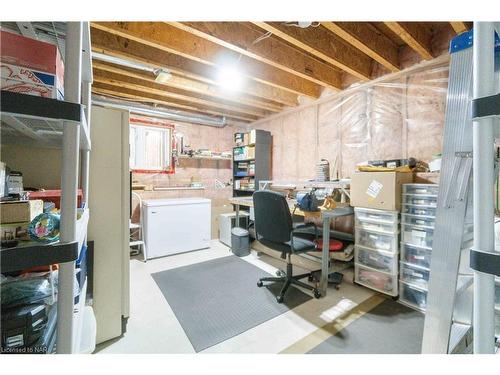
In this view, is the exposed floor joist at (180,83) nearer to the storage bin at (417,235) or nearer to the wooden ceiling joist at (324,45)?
the wooden ceiling joist at (324,45)

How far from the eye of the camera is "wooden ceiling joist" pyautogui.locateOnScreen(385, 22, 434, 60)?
72.3 inches

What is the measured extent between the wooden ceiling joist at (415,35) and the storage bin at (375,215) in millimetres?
1532

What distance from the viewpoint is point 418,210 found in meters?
2.08

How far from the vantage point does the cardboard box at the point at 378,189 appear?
6.97 ft

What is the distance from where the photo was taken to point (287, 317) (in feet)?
6.28

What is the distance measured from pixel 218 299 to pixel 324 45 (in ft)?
8.72

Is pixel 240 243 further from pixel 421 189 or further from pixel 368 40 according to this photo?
pixel 368 40

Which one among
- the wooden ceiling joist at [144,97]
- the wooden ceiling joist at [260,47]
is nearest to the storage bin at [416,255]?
the wooden ceiling joist at [260,47]

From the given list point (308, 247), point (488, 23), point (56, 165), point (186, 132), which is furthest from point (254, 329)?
point (186, 132)

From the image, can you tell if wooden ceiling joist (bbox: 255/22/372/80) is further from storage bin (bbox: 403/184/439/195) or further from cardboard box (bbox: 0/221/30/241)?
cardboard box (bbox: 0/221/30/241)

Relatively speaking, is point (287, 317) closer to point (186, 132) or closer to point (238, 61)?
point (238, 61)

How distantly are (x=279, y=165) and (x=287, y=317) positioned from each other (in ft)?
9.08

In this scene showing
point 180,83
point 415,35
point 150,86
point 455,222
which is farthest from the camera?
point 150,86

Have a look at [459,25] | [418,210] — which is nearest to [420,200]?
[418,210]
